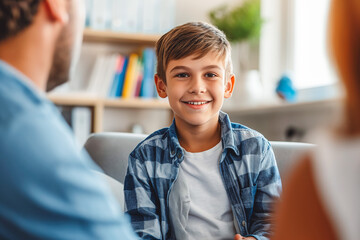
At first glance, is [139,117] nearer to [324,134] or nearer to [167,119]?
[167,119]

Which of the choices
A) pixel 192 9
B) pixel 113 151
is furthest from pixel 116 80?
pixel 113 151

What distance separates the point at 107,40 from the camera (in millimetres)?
3209

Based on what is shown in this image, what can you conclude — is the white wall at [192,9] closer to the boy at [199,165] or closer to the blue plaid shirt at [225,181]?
the boy at [199,165]

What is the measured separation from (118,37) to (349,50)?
278 centimetres

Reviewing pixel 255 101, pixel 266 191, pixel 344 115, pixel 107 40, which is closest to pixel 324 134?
pixel 344 115

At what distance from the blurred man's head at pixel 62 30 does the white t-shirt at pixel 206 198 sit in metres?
0.66

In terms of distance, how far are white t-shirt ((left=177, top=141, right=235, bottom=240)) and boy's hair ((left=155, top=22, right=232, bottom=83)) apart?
292 mm

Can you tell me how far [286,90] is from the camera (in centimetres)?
258

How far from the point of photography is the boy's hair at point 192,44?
4.58 ft

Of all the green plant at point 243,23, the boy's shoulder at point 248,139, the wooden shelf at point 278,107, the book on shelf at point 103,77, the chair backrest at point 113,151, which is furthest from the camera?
the book on shelf at point 103,77

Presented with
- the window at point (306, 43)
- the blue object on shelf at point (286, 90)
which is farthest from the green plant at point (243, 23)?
the blue object on shelf at point (286, 90)

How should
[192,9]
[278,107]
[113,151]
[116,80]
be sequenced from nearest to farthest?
[113,151] < [278,107] < [116,80] < [192,9]

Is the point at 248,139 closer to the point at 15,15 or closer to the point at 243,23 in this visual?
the point at 15,15

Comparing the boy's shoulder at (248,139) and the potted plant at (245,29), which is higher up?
the potted plant at (245,29)
